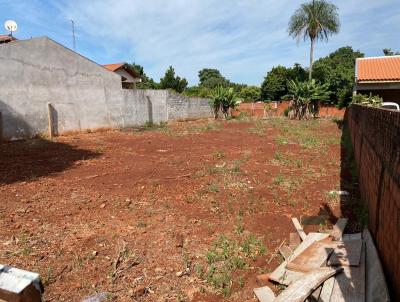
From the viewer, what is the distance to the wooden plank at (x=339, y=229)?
360 cm

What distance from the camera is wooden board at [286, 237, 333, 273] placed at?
296cm

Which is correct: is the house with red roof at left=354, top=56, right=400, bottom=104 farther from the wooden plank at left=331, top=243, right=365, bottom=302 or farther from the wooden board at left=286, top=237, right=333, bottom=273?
the wooden plank at left=331, top=243, right=365, bottom=302

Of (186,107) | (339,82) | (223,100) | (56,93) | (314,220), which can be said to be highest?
(339,82)

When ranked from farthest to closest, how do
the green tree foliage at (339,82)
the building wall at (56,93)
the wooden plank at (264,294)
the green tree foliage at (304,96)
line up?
the green tree foliage at (339,82) < the green tree foliage at (304,96) < the building wall at (56,93) < the wooden plank at (264,294)

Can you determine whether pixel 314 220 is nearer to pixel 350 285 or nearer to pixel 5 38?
pixel 350 285

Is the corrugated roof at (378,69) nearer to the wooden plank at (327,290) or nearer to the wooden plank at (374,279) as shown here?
the wooden plank at (374,279)

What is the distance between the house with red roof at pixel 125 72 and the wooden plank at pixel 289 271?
75.5ft

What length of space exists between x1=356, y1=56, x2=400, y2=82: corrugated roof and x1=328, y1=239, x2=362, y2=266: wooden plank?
1513 centimetres

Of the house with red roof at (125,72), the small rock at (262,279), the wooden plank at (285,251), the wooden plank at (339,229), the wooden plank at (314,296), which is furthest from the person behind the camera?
the house with red roof at (125,72)

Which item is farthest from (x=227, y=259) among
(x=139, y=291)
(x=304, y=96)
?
(x=304, y=96)

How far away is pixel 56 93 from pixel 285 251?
11894 millimetres

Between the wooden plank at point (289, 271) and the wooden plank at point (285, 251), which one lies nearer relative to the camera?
the wooden plank at point (289, 271)

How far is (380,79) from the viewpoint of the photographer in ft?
52.1

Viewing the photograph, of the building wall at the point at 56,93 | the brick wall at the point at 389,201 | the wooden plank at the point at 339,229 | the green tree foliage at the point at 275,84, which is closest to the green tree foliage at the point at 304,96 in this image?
the building wall at the point at 56,93
